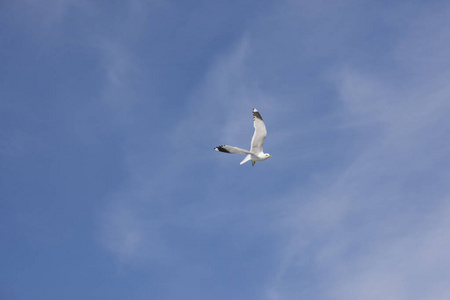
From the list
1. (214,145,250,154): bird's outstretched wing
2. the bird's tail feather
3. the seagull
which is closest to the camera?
(214,145,250,154): bird's outstretched wing

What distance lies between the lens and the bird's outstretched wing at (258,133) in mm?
123688

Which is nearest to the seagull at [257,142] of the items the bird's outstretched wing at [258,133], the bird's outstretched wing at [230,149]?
the bird's outstretched wing at [258,133]

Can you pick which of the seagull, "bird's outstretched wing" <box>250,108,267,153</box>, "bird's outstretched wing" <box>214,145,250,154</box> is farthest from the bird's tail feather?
"bird's outstretched wing" <box>214,145,250,154</box>

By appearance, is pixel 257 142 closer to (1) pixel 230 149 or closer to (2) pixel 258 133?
(2) pixel 258 133

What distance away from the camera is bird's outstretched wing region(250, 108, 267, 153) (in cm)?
12369

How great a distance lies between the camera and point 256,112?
12375cm

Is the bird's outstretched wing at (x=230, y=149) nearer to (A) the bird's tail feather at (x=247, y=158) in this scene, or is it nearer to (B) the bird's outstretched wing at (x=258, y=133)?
(A) the bird's tail feather at (x=247, y=158)

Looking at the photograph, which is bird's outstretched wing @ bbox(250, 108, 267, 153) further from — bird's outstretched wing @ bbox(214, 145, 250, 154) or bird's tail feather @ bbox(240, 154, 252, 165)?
bird's outstretched wing @ bbox(214, 145, 250, 154)

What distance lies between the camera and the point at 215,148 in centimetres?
11912

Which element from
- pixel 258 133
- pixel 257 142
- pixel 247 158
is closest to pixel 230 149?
pixel 247 158

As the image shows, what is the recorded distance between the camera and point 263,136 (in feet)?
408

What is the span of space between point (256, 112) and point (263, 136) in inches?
140

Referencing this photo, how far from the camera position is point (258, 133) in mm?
124000

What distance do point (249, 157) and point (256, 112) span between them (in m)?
6.38
